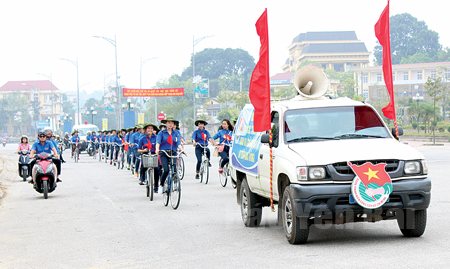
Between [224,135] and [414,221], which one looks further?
[224,135]

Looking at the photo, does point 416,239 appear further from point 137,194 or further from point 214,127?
point 214,127

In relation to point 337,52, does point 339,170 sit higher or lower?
lower

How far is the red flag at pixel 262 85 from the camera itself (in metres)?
8.90

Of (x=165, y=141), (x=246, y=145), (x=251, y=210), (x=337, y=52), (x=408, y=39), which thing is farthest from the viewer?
(x=337, y=52)

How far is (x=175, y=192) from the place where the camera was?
12.3 m

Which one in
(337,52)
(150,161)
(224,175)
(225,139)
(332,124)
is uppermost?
(337,52)

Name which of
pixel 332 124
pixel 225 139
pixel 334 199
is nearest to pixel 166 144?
pixel 225 139

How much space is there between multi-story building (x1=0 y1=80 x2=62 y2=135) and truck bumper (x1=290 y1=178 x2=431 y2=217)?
13717 centimetres

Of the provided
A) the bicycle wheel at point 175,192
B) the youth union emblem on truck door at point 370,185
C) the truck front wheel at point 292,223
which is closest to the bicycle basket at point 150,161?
the bicycle wheel at point 175,192

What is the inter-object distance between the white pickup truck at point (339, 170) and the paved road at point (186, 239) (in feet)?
1.25

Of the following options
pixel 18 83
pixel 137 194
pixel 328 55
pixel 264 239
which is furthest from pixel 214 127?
pixel 264 239

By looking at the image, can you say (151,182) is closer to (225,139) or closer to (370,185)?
(225,139)

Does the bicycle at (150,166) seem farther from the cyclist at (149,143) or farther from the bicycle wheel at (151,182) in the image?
the cyclist at (149,143)

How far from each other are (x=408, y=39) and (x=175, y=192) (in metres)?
172
